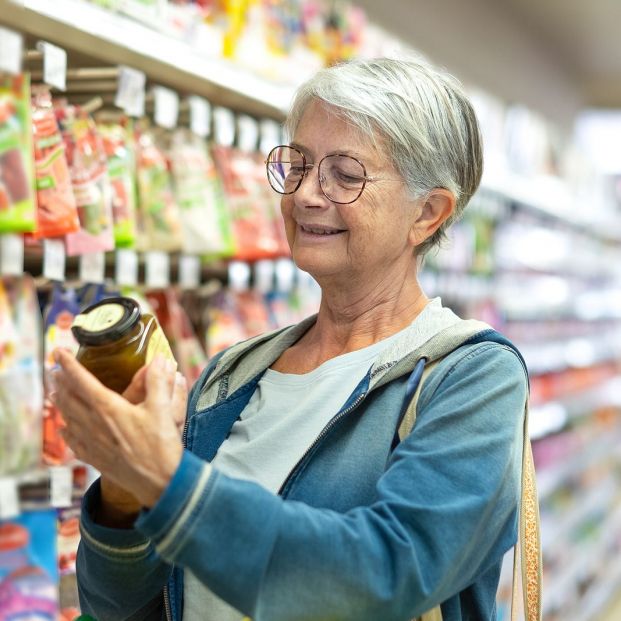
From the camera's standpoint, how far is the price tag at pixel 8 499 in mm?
1843

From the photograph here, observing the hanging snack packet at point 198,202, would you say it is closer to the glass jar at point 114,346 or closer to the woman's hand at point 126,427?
the glass jar at point 114,346

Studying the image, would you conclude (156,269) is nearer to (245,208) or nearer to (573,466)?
(245,208)

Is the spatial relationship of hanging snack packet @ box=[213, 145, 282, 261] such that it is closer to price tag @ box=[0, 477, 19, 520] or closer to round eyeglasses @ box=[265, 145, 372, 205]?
price tag @ box=[0, 477, 19, 520]

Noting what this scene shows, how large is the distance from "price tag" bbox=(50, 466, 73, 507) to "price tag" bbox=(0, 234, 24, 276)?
446mm

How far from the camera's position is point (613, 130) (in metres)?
10.2

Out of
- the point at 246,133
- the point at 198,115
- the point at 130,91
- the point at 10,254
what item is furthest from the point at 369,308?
the point at 246,133

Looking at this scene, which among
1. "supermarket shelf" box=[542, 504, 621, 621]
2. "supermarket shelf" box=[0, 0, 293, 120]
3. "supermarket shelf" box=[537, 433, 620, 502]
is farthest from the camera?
"supermarket shelf" box=[542, 504, 621, 621]

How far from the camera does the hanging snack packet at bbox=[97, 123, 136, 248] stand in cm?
230

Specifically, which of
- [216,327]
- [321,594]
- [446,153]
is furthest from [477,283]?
[321,594]

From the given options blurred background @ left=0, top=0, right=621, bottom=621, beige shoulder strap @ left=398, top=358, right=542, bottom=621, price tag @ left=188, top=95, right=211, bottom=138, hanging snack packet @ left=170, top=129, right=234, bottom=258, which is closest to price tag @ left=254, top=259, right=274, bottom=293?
blurred background @ left=0, top=0, right=621, bottom=621

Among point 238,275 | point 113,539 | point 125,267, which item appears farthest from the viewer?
point 238,275

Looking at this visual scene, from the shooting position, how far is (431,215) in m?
1.52

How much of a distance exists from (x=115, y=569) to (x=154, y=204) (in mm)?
1339

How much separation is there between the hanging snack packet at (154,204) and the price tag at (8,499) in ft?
2.58
